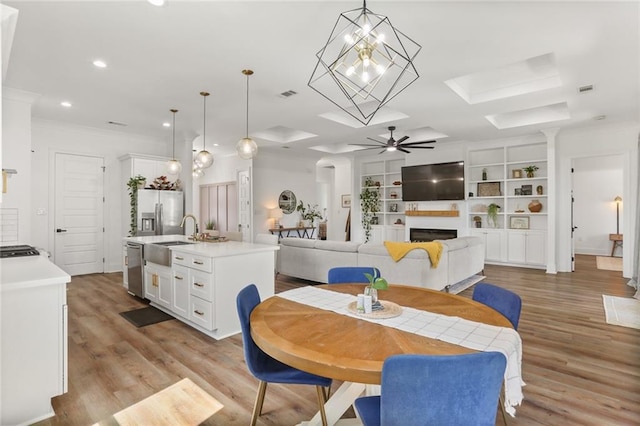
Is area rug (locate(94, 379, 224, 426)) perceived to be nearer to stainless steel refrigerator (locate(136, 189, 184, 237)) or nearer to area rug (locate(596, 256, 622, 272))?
stainless steel refrigerator (locate(136, 189, 184, 237))

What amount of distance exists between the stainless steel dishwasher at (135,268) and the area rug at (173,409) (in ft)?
8.30

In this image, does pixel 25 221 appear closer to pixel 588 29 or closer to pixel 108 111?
pixel 108 111

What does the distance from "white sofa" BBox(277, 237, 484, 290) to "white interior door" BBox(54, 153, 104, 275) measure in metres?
3.69

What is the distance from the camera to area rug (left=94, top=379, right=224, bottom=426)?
205 centimetres

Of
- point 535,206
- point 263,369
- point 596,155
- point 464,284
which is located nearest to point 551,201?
point 535,206

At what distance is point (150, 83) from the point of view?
4066 mm

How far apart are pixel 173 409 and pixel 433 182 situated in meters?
7.27

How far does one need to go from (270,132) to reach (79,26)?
482 cm

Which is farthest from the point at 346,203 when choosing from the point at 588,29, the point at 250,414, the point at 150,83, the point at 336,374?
the point at 336,374

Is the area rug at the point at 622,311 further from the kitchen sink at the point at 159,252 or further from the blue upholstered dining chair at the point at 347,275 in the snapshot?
the kitchen sink at the point at 159,252

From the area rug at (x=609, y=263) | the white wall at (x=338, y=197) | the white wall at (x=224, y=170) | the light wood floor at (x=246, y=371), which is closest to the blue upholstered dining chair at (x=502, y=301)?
the light wood floor at (x=246, y=371)

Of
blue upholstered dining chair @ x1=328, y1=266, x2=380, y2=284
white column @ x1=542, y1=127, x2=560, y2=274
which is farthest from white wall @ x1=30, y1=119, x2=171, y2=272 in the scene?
white column @ x1=542, y1=127, x2=560, y2=274

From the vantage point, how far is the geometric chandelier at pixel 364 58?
1.79 m

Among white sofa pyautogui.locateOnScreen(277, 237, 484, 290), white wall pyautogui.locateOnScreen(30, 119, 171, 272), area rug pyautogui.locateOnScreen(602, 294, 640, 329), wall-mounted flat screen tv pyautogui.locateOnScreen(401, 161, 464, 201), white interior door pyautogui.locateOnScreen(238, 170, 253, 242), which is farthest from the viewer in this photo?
white interior door pyautogui.locateOnScreen(238, 170, 253, 242)
